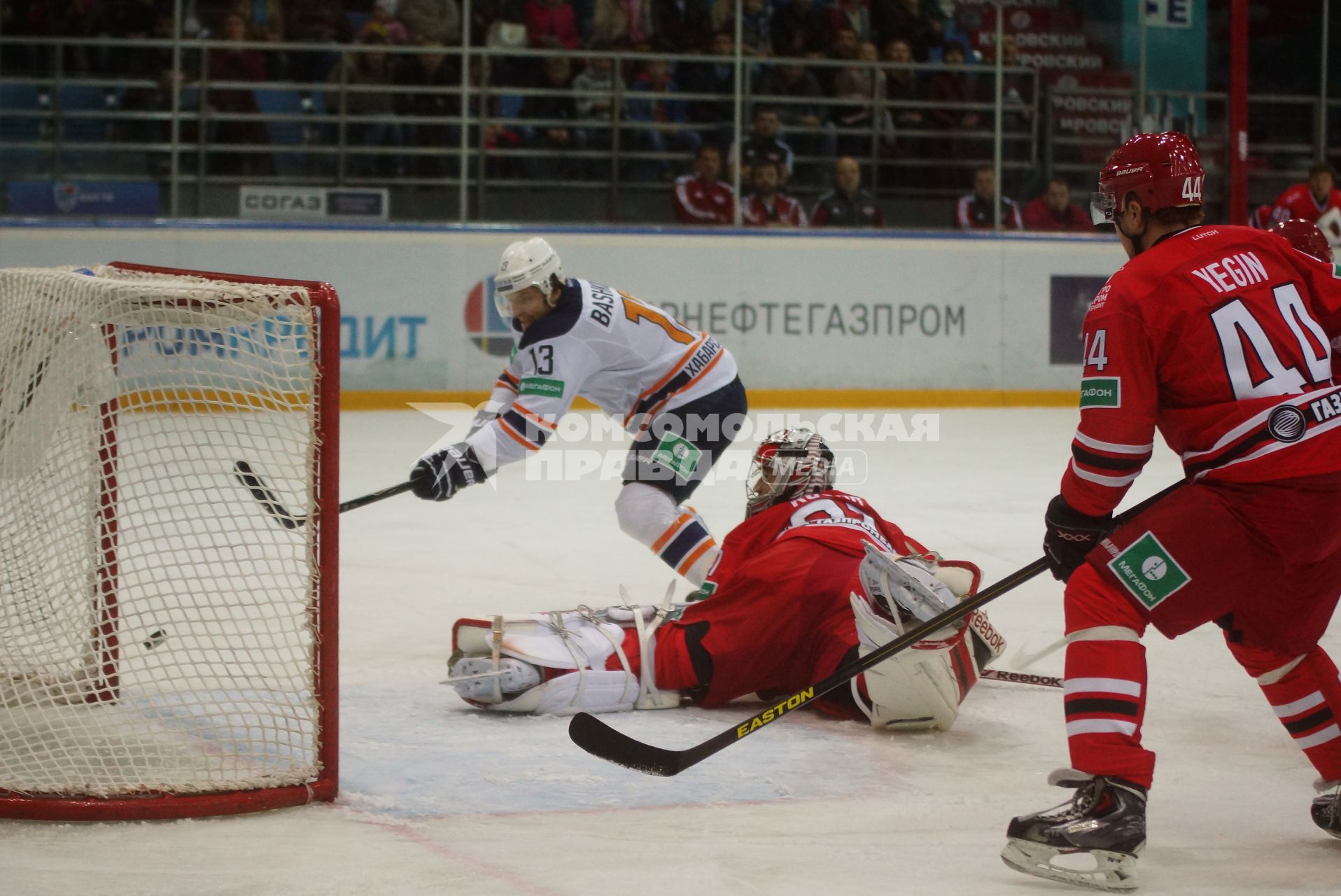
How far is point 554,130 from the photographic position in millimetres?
10281

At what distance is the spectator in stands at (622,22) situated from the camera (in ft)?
34.9

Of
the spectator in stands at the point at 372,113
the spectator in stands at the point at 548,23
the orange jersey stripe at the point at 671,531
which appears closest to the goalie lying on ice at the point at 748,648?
the orange jersey stripe at the point at 671,531

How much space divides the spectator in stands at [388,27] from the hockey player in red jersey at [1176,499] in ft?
28.3

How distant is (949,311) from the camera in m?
10.3

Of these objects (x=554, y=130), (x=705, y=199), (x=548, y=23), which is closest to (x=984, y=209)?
(x=705, y=199)

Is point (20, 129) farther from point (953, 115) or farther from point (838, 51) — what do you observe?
point (953, 115)

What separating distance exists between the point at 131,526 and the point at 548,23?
26.8 ft

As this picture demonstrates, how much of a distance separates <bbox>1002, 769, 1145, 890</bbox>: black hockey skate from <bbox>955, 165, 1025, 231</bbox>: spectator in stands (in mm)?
8524

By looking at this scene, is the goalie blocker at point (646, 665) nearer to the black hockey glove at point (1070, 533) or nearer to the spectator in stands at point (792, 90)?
the black hockey glove at point (1070, 533)

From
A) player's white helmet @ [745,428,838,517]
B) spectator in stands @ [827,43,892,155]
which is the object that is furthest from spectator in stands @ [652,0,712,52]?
player's white helmet @ [745,428,838,517]

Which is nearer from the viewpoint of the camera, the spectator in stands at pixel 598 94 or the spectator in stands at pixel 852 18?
the spectator in stands at pixel 598 94

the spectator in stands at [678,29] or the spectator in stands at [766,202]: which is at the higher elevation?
the spectator in stands at [678,29]

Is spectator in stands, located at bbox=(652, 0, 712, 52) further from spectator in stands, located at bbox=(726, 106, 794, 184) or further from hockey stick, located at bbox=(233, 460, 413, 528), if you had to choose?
hockey stick, located at bbox=(233, 460, 413, 528)

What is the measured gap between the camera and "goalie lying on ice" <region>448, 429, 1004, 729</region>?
125 inches
